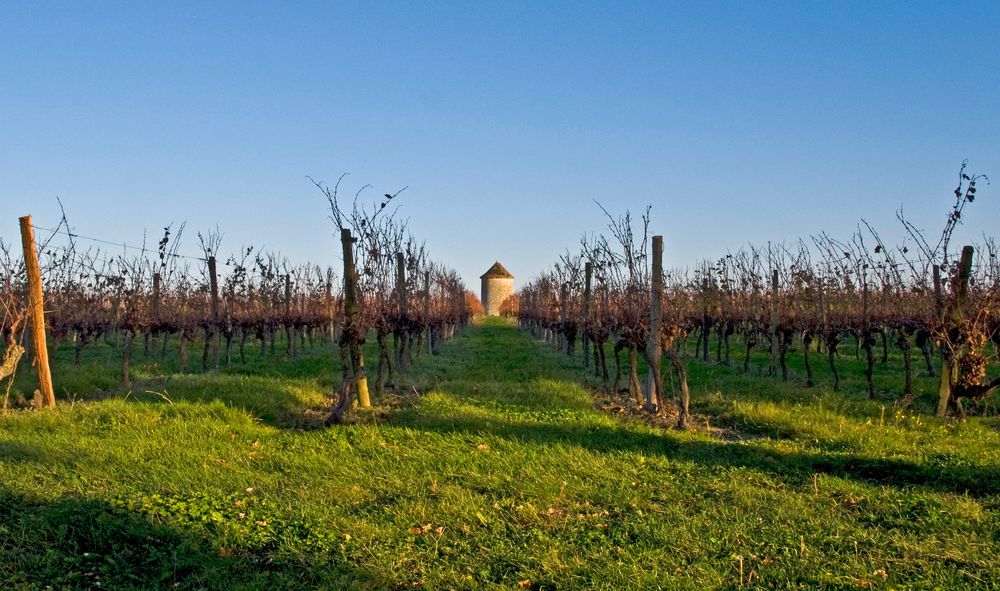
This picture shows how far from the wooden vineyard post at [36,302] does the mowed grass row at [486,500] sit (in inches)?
38.5

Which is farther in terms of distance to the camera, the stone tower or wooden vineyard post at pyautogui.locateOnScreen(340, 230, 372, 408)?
the stone tower

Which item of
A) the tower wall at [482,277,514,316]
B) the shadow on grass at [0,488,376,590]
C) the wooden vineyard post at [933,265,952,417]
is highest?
the tower wall at [482,277,514,316]

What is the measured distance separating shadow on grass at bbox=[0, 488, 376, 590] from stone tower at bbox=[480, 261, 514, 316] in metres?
82.7

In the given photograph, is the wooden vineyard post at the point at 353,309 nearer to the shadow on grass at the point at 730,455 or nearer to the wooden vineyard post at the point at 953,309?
the shadow on grass at the point at 730,455

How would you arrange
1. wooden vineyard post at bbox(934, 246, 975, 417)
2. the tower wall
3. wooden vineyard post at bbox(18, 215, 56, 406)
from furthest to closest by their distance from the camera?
the tower wall
wooden vineyard post at bbox(18, 215, 56, 406)
wooden vineyard post at bbox(934, 246, 975, 417)

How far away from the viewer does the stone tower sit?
8781cm

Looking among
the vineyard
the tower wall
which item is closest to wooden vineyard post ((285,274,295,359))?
the vineyard

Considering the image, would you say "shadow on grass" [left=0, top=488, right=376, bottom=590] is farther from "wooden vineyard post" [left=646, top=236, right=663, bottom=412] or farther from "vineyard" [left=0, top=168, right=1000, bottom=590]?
"wooden vineyard post" [left=646, top=236, right=663, bottom=412]

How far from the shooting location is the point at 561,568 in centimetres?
413

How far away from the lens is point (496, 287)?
290 ft

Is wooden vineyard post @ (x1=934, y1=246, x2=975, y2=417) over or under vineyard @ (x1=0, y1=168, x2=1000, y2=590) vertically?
over

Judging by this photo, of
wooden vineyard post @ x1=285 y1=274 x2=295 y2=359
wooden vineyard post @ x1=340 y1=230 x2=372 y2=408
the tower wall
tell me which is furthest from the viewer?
the tower wall

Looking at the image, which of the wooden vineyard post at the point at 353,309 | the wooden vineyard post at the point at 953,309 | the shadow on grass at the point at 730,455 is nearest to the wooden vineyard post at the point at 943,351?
the wooden vineyard post at the point at 953,309

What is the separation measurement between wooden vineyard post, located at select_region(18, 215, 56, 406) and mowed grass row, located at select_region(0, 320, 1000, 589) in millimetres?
978
